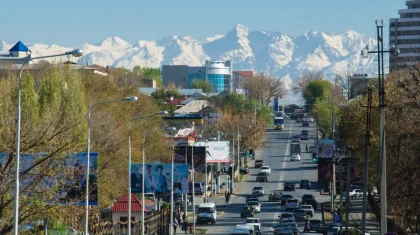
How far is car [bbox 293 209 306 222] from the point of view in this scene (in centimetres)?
8769

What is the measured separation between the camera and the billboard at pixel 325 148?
100 metres

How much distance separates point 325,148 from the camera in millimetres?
101625

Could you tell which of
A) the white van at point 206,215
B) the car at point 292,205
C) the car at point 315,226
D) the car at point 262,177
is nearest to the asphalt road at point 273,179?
the white van at point 206,215

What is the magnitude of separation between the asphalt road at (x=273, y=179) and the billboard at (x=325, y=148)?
5.40 meters

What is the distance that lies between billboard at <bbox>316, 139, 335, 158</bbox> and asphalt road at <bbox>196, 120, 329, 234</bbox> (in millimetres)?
5404

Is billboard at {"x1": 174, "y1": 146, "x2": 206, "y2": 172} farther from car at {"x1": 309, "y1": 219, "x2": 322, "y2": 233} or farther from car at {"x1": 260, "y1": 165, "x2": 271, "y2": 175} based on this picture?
car at {"x1": 260, "y1": 165, "x2": 271, "y2": 175}

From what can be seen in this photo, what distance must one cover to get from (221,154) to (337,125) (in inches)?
939

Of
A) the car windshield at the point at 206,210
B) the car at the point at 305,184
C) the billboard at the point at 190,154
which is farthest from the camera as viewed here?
the car at the point at 305,184

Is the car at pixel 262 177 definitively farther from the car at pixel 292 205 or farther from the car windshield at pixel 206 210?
the car windshield at pixel 206 210

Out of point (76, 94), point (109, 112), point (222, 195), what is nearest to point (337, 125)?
point (222, 195)

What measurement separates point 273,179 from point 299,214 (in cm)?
3969

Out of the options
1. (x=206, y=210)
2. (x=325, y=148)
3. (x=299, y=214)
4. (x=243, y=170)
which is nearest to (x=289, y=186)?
(x=325, y=148)

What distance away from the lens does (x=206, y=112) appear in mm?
175500

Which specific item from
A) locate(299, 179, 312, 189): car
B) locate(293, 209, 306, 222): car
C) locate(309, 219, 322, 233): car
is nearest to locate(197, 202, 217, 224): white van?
locate(293, 209, 306, 222): car
